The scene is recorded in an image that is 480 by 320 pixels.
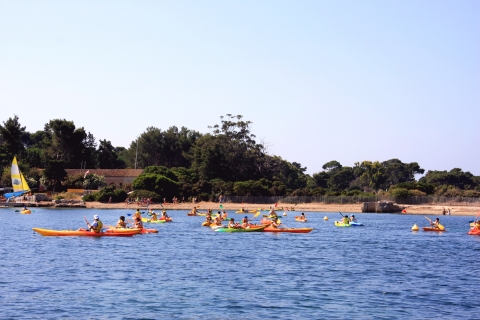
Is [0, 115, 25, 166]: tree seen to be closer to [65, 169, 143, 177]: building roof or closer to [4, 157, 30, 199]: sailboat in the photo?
[65, 169, 143, 177]: building roof

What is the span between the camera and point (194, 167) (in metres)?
113

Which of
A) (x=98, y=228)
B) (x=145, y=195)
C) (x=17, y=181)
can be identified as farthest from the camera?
(x=145, y=195)

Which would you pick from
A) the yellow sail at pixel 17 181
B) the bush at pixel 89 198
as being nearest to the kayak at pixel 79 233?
the yellow sail at pixel 17 181

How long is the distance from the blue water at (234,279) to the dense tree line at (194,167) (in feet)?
182

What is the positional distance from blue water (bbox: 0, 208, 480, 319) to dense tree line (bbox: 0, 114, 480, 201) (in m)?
55.4

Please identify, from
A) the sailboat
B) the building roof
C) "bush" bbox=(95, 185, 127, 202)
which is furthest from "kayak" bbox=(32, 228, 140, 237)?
the building roof

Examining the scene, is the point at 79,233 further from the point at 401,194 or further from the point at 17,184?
the point at 401,194

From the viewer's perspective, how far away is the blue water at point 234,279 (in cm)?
1867

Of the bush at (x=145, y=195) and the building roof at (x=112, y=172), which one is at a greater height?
the building roof at (x=112, y=172)

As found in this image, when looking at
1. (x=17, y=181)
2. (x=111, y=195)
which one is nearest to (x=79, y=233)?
(x=111, y=195)

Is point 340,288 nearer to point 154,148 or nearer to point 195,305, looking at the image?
point 195,305

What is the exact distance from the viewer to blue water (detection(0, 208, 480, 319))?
61.3 feet

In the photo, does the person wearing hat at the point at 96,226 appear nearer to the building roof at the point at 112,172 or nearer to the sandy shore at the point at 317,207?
the sandy shore at the point at 317,207

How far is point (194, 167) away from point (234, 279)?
89.2 metres
